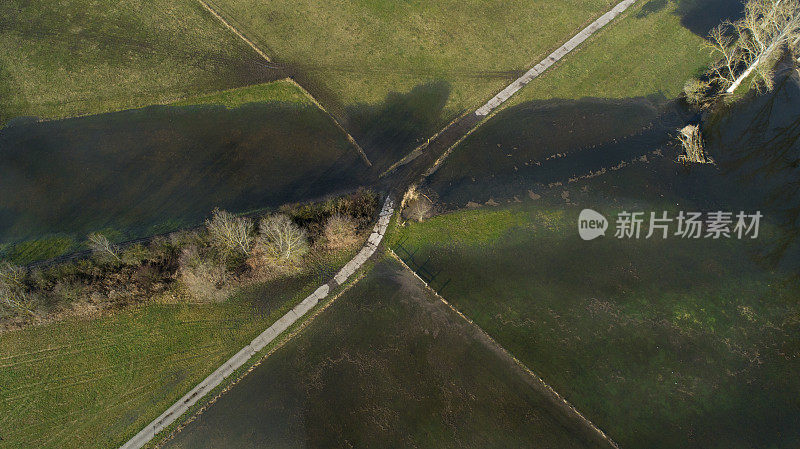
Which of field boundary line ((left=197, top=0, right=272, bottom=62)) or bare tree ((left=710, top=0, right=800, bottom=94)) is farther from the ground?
bare tree ((left=710, top=0, right=800, bottom=94))

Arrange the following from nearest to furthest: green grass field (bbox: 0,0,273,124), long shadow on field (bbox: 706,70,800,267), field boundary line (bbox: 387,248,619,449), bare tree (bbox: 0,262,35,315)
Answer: field boundary line (bbox: 387,248,619,449) → bare tree (bbox: 0,262,35,315) → long shadow on field (bbox: 706,70,800,267) → green grass field (bbox: 0,0,273,124)

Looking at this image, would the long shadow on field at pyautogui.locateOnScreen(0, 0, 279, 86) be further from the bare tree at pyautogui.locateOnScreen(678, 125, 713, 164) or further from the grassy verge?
the bare tree at pyautogui.locateOnScreen(678, 125, 713, 164)

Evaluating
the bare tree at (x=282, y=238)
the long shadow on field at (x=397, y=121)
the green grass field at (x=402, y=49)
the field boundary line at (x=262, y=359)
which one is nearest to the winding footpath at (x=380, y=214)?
the field boundary line at (x=262, y=359)

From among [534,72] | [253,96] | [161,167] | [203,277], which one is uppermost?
[534,72]

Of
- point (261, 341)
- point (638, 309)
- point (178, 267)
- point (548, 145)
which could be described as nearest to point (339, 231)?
point (261, 341)

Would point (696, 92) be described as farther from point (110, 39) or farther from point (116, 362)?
point (110, 39)

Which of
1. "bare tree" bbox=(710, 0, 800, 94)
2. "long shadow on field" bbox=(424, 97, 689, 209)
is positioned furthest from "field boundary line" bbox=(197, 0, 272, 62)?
"bare tree" bbox=(710, 0, 800, 94)
